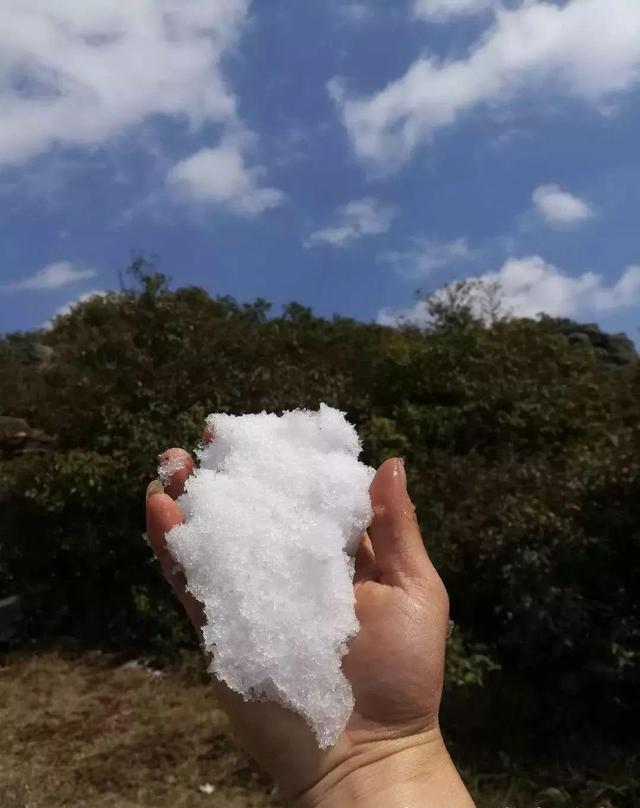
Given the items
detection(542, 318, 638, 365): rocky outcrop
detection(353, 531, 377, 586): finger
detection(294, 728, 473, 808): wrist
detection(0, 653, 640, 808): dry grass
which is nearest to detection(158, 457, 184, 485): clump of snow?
detection(353, 531, 377, 586): finger

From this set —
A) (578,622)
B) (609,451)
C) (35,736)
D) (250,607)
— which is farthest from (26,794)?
(609,451)

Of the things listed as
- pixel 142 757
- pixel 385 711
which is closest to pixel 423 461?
pixel 142 757

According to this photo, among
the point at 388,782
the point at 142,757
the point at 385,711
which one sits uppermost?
the point at 385,711

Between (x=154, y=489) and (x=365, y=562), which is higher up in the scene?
(x=154, y=489)

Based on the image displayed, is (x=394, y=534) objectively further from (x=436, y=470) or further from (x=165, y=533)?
(x=436, y=470)

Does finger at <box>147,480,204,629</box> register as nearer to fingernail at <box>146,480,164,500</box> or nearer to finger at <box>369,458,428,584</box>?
fingernail at <box>146,480,164,500</box>

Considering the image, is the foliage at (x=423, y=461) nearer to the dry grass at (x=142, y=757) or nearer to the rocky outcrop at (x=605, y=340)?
the dry grass at (x=142, y=757)
